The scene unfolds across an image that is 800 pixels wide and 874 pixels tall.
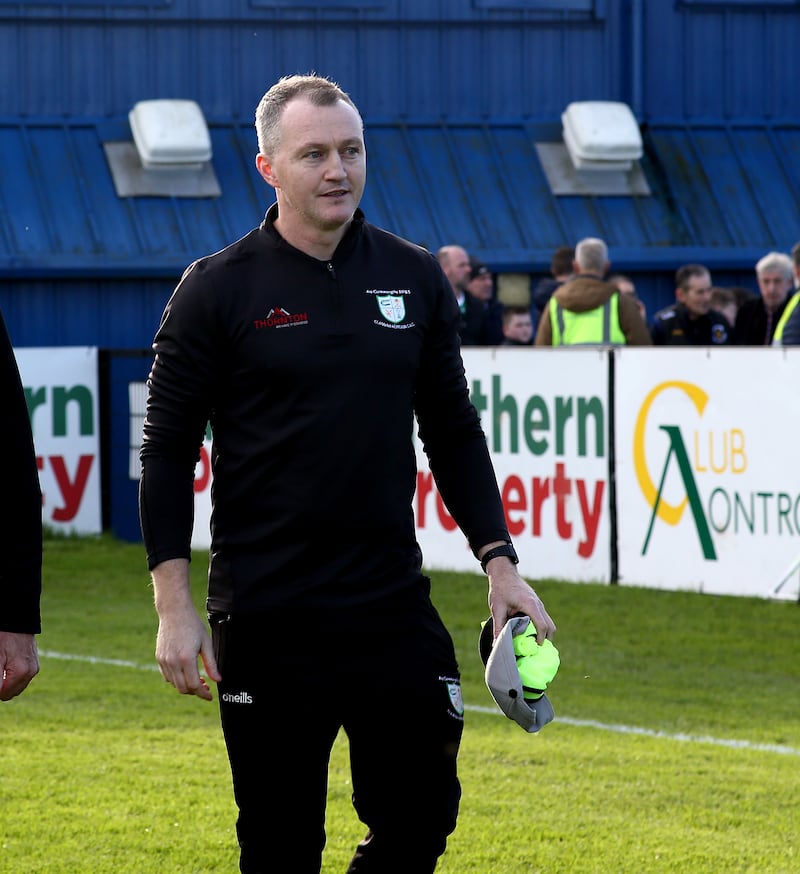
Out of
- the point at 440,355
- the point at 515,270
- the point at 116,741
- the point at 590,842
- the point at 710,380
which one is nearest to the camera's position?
the point at 440,355

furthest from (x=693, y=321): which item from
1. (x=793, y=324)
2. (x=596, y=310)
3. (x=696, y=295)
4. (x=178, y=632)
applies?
(x=178, y=632)

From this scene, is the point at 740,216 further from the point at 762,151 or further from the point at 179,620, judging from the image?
the point at 179,620

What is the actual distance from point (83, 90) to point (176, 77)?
1083 mm

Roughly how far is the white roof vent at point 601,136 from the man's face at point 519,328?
6439mm

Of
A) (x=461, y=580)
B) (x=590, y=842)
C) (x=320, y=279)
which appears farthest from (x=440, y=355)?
(x=461, y=580)

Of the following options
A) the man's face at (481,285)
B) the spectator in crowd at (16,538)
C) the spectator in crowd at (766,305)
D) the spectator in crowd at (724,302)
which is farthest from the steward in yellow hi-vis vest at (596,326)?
the spectator in crowd at (16,538)

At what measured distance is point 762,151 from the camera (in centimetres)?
2286

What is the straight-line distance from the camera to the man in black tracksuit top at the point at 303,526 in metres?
4.02

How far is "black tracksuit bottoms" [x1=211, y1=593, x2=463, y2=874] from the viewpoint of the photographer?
13.2 feet

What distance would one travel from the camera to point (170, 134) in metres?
20.6

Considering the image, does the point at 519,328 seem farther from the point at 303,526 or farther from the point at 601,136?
the point at 303,526

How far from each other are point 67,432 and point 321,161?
486 inches

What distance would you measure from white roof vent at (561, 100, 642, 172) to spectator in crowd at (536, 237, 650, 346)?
27.5 feet

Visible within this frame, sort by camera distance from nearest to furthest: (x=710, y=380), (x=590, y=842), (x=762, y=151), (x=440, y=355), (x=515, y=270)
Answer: (x=440, y=355) < (x=590, y=842) < (x=710, y=380) < (x=515, y=270) < (x=762, y=151)
